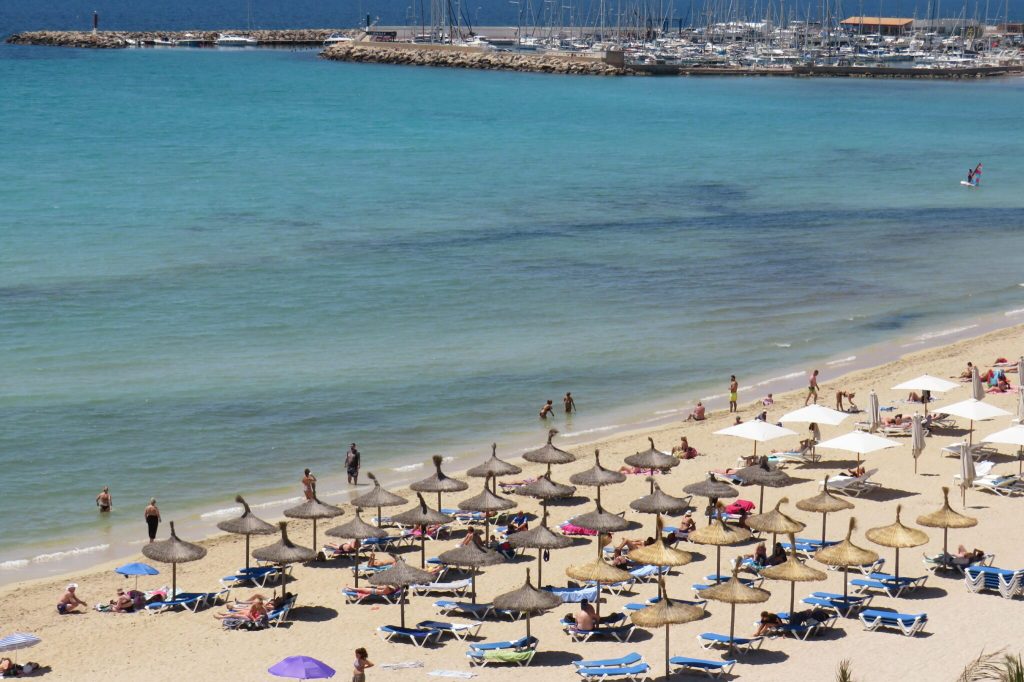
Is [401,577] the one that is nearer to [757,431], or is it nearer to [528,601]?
[528,601]

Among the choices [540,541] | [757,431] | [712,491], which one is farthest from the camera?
[757,431]

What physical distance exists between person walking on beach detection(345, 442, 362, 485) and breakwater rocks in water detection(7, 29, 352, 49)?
134953mm

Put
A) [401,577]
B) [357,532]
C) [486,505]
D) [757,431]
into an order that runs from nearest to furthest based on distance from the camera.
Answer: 1. [401,577]
2. [357,532]
3. [486,505]
4. [757,431]

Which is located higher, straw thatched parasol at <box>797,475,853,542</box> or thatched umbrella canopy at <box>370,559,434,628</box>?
straw thatched parasol at <box>797,475,853,542</box>

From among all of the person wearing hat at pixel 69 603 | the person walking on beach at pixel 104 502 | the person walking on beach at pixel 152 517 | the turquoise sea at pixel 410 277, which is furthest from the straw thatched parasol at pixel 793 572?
the person walking on beach at pixel 104 502

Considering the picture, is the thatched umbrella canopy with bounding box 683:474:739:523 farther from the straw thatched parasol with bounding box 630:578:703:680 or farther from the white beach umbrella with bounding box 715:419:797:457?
the straw thatched parasol with bounding box 630:578:703:680

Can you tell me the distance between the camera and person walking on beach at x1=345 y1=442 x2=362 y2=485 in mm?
29078

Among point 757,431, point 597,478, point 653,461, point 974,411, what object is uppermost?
point 974,411

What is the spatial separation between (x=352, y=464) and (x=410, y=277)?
2065 cm

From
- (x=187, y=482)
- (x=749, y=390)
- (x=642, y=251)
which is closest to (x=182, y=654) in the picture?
(x=187, y=482)

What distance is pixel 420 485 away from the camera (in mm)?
25297

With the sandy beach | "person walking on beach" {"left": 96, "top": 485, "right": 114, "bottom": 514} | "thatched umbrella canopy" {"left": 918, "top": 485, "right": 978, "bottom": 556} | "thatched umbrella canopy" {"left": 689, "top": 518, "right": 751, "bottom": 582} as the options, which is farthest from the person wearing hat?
"thatched umbrella canopy" {"left": 918, "top": 485, "right": 978, "bottom": 556}

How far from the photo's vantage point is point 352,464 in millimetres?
29078

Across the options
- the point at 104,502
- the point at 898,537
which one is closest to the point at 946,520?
the point at 898,537
